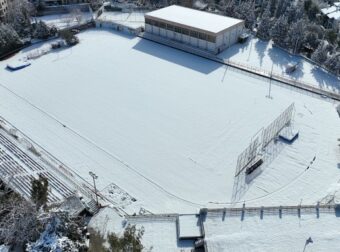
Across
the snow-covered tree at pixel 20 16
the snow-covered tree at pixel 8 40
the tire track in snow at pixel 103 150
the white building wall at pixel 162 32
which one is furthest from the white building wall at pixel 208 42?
the tire track in snow at pixel 103 150

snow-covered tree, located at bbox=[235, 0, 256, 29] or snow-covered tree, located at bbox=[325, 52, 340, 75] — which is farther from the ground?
snow-covered tree, located at bbox=[235, 0, 256, 29]

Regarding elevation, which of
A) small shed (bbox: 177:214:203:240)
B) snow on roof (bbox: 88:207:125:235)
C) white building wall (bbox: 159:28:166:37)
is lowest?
snow on roof (bbox: 88:207:125:235)

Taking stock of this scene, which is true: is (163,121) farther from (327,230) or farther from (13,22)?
(13,22)

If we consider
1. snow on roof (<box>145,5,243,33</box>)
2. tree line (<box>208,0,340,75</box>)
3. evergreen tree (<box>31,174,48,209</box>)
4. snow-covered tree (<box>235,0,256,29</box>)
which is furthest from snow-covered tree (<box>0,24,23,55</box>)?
snow-covered tree (<box>235,0,256,29</box>)

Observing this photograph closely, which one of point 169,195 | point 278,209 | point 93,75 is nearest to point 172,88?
point 93,75

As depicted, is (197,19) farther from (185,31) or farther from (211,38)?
(211,38)

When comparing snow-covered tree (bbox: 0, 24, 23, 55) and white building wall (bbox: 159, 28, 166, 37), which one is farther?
white building wall (bbox: 159, 28, 166, 37)

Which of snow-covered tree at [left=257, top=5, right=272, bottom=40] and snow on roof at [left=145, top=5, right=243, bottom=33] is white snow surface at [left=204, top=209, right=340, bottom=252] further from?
snow-covered tree at [left=257, top=5, right=272, bottom=40]

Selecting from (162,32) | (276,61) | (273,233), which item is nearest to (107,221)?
(273,233)
